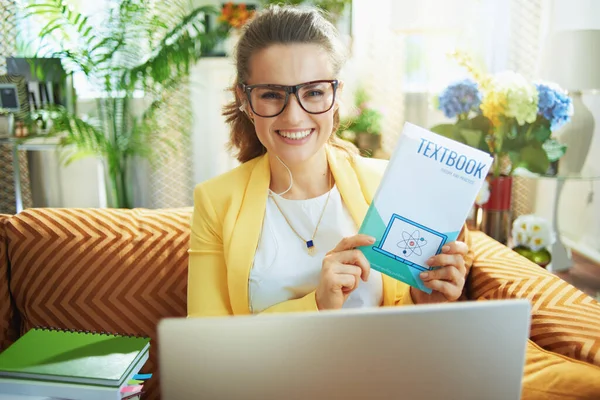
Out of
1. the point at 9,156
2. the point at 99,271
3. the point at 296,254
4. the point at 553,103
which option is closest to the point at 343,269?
the point at 296,254

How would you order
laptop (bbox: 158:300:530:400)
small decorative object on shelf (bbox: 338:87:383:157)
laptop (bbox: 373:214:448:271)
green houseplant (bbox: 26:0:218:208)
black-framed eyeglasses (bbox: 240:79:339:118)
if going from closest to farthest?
laptop (bbox: 158:300:530:400), laptop (bbox: 373:214:448:271), black-framed eyeglasses (bbox: 240:79:339:118), green houseplant (bbox: 26:0:218:208), small decorative object on shelf (bbox: 338:87:383:157)

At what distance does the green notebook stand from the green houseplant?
221 cm

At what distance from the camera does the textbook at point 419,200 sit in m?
0.87

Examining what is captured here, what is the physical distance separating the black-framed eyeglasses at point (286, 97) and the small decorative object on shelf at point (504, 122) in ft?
2.38

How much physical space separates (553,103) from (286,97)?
943 mm

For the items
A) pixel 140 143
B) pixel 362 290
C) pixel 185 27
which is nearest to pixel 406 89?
pixel 185 27

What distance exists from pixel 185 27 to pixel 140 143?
2.55ft

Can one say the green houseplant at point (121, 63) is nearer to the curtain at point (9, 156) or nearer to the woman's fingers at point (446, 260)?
the curtain at point (9, 156)

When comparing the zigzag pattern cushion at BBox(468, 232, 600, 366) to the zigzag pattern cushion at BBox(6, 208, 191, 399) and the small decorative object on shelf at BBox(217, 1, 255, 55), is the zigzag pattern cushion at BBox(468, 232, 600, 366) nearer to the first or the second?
the zigzag pattern cushion at BBox(6, 208, 191, 399)

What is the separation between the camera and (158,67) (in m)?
2.97

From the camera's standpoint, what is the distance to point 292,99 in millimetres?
1090

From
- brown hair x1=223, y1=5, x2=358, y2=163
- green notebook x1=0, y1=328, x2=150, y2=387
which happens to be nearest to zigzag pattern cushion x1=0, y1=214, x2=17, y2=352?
green notebook x1=0, y1=328, x2=150, y2=387

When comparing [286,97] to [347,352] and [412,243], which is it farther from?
[347,352]

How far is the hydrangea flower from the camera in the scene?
1549mm
